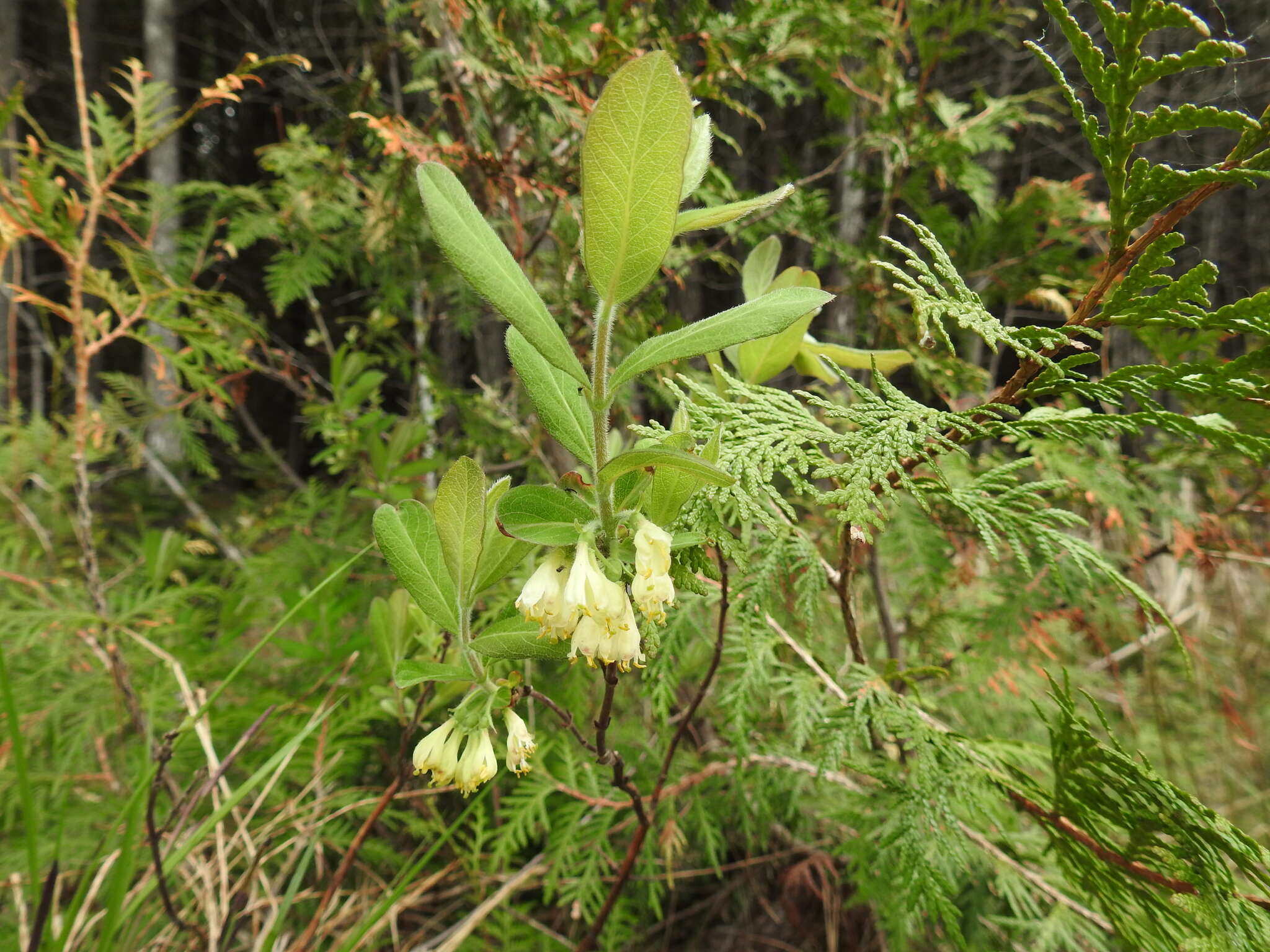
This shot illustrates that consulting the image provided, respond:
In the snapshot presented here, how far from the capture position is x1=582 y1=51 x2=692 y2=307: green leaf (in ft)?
0.97

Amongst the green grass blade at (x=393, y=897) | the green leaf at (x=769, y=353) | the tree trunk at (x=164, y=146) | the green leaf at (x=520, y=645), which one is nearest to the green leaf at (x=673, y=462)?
the green leaf at (x=520, y=645)

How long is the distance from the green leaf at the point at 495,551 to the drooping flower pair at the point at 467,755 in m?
0.10

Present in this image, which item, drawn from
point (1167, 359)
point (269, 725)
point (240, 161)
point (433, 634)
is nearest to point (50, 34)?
point (240, 161)

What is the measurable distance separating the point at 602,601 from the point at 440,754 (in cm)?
19

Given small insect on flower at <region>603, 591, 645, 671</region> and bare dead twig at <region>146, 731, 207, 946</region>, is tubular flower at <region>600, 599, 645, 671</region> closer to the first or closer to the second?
small insect on flower at <region>603, 591, 645, 671</region>

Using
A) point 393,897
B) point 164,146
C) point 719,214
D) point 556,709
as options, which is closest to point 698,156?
point 719,214

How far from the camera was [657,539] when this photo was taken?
0.34m

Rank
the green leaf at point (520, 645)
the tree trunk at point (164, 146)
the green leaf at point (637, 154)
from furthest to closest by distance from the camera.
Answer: the tree trunk at point (164, 146), the green leaf at point (520, 645), the green leaf at point (637, 154)

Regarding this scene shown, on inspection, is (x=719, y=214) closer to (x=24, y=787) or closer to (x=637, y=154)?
(x=637, y=154)

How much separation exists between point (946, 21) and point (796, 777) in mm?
1357

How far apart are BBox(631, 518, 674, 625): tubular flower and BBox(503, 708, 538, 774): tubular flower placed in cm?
15

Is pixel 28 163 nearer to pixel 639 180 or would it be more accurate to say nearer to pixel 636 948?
pixel 639 180

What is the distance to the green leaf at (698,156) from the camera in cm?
38

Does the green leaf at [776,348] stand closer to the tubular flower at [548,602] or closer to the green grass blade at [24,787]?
the tubular flower at [548,602]
